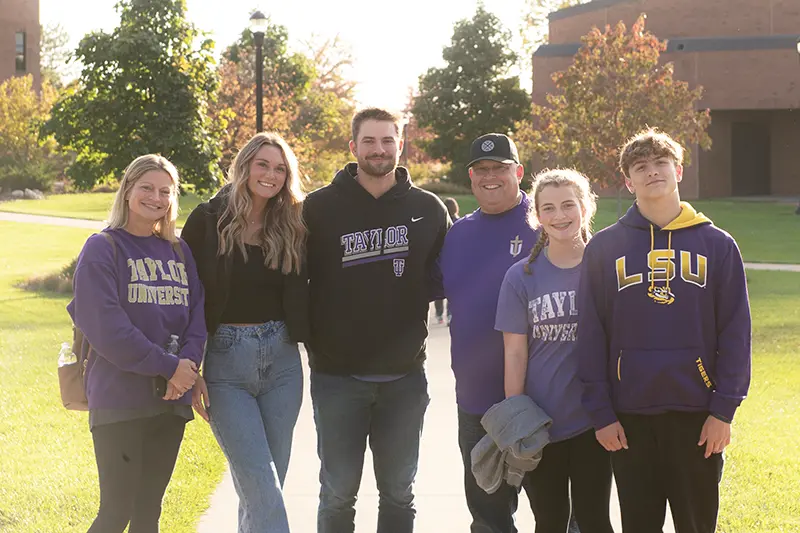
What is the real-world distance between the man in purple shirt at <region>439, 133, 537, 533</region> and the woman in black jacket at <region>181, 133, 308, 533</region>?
725 mm

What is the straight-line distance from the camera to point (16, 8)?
6281 cm

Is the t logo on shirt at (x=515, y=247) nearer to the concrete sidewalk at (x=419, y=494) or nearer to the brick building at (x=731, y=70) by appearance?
the concrete sidewalk at (x=419, y=494)

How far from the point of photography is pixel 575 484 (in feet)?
15.1

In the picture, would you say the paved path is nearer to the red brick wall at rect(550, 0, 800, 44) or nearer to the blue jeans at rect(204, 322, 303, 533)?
the red brick wall at rect(550, 0, 800, 44)

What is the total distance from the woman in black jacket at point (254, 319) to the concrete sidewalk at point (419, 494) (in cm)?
152

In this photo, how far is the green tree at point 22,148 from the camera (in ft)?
161

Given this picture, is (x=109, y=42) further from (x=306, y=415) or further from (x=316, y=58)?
(x=316, y=58)

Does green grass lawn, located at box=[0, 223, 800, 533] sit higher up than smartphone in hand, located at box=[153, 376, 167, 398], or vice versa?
smartphone in hand, located at box=[153, 376, 167, 398]

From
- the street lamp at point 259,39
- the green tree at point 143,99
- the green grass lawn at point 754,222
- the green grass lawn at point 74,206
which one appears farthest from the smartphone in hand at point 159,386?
the green grass lawn at point 74,206

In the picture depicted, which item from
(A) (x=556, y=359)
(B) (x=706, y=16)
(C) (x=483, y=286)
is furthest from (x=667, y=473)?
(B) (x=706, y=16)

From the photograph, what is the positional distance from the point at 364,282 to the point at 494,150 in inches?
34.5

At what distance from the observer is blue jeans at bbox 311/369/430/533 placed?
16.8ft

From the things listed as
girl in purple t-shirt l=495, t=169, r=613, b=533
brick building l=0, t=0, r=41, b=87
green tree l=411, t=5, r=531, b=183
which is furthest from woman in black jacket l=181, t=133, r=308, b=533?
brick building l=0, t=0, r=41, b=87

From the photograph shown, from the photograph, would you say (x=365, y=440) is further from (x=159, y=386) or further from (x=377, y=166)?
(x=377, y=166)
